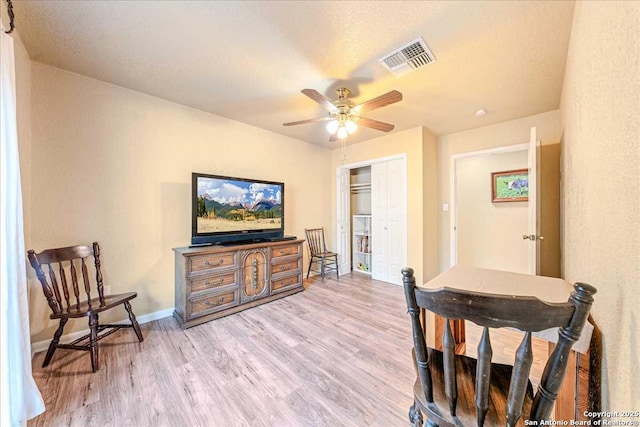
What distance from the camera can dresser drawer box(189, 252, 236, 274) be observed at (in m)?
2.46

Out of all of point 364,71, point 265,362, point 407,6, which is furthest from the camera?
point 364,71

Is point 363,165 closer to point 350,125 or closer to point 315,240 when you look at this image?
point 315,240

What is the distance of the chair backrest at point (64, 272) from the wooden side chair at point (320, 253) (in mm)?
2728

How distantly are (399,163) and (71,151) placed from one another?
156 inches

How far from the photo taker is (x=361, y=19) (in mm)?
1533

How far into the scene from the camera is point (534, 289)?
1.22 meters

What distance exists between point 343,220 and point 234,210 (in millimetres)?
2167

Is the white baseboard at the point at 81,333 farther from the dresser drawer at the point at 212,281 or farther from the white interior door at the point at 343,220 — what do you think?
the white interior door at the point at 343,220

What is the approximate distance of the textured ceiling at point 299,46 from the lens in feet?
4.82

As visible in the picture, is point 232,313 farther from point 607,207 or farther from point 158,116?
point 607,207

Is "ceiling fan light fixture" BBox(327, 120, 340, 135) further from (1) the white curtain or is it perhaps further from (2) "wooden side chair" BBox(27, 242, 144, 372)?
(2) "wooden side chair" BBox(27, 242, 144, 372)

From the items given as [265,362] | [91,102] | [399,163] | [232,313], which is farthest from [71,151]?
[399,163]

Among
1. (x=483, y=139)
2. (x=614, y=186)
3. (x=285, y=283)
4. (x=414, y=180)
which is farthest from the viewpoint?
(x=414, y=180)

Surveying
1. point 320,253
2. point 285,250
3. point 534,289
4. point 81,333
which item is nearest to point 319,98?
point 534,289
